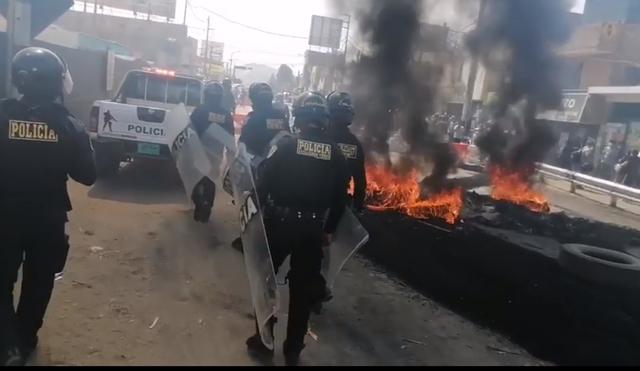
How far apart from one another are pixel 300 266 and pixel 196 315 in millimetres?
1148

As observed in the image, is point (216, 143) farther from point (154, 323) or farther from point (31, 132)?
point (31, 132)

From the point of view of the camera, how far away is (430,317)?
4992 mm

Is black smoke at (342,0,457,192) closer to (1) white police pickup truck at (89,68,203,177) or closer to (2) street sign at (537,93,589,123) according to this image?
(1) white police pickup truck at (89,68,203,177)

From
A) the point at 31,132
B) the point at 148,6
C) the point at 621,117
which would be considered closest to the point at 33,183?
the point at 31,132

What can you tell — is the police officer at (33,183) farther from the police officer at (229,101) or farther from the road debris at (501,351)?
the police officer at (229,101)

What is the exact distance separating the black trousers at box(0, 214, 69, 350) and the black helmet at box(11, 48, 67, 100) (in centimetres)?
74

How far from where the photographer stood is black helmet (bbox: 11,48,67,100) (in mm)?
3229

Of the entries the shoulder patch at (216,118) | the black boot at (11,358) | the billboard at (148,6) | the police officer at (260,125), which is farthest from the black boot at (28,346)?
the billboard at (148,6)

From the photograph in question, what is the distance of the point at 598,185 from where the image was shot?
14.9 m

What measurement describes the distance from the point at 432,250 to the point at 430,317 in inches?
90.7

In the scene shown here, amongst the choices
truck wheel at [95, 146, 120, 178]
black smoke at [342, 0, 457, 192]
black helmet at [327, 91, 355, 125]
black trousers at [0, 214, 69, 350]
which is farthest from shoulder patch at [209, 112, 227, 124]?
black smoke at [342, 0, 457, 192]

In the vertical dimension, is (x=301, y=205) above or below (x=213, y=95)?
below

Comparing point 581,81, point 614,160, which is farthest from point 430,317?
point 581,81

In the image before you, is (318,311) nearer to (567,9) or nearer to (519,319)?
(519,319)
